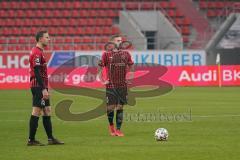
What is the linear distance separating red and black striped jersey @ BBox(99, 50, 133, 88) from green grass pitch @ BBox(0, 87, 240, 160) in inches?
46.5

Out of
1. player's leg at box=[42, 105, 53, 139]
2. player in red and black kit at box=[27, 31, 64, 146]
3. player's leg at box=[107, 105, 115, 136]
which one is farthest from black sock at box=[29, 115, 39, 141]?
player's leg at box=[107, 105, 115, 136]

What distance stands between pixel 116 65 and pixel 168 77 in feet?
76.3

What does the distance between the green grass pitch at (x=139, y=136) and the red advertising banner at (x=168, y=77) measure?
11.6 meters

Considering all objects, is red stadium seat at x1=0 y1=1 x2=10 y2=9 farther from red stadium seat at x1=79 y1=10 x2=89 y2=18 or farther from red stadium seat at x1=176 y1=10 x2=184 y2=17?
red stadium seat at x1=176 y1=10 x2=184 y2=17

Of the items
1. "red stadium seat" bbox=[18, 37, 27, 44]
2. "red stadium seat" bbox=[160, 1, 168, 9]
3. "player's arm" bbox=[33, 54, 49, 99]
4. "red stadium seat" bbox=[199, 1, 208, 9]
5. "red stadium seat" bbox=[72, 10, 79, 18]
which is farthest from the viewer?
"red stadium seat" bbox=[199, 1, 208, 9]

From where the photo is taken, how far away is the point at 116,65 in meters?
16.5

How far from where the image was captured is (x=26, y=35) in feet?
156

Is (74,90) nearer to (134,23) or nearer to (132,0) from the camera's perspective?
(134,23)

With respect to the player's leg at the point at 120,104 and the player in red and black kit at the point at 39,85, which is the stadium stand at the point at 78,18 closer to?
the player's leg at the point at 120,104

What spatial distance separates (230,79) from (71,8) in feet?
47.7

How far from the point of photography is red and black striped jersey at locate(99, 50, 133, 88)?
16.5 meters

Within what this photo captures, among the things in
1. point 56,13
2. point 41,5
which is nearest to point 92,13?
point 56,13

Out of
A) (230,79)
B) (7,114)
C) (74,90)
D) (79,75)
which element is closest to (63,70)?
(79,75)

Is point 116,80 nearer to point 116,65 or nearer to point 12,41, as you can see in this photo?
point 116,65
